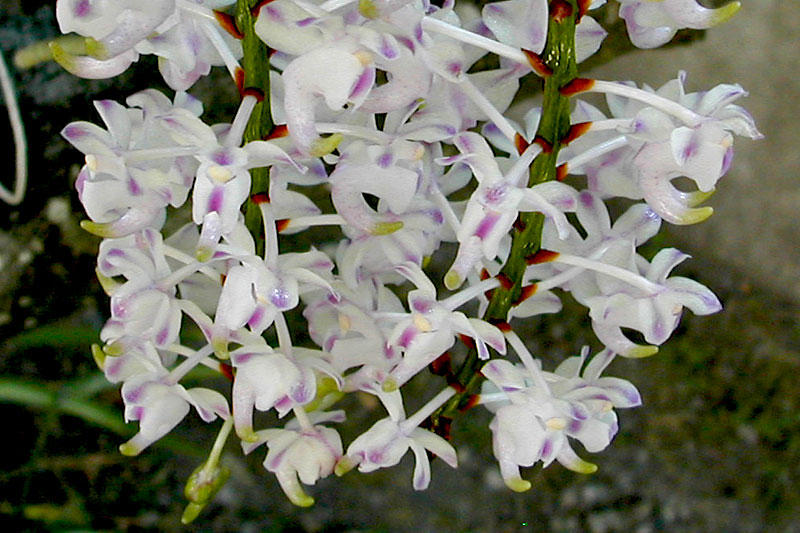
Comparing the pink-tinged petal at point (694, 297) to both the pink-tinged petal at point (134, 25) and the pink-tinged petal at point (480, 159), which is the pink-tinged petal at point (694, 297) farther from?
the pink-tinged petal at point (134, 25)

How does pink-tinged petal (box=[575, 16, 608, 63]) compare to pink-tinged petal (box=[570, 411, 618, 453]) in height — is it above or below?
above

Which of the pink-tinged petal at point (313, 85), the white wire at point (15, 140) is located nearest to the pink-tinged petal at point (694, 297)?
the pink-tinged petal at point (313, 85)

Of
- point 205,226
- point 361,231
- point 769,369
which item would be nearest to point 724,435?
point 769,369

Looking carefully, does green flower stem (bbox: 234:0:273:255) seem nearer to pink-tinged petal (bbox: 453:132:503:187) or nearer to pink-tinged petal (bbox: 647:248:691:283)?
pink-tinged petal (bbox: 453:132:503:187)

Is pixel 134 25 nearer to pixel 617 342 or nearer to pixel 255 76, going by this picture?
pixel 255 76

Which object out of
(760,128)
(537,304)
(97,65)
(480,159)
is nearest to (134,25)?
(97,65)

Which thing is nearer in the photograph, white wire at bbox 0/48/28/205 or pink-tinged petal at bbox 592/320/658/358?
pink-tinged petal at bbox 592/320/658/358

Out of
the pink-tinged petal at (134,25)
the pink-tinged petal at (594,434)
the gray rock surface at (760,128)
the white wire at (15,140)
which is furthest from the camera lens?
the gray rock surface at (760,128)

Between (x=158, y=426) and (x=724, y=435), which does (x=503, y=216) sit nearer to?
(x=158, y=426)

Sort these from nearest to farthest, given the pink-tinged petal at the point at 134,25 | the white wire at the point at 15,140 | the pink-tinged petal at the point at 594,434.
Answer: the pink-tinged petal at the point at 134,25 → the pink-tinged petal at the point at 594,434 → the white wire at the point at 15,140

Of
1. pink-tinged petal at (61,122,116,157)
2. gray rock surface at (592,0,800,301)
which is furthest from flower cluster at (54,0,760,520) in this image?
gray rock surface at (592,0,800,301)
